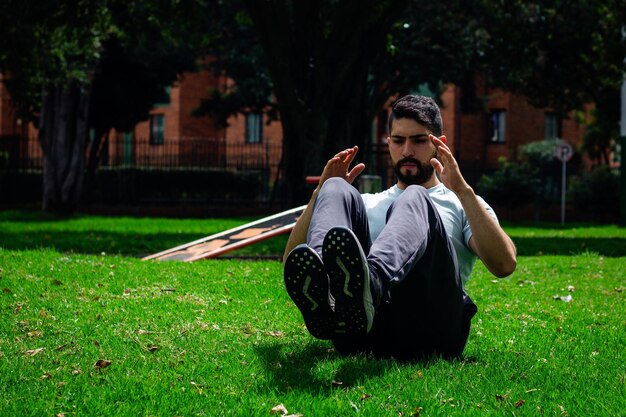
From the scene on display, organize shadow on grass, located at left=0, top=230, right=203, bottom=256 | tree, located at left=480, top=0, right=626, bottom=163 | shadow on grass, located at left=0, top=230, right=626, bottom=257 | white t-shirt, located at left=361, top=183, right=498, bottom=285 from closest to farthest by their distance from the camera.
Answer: white t-shirt, located at left=361, top=183, right=498, bottom=285, shadow on grass, located at left=0, top=230, right=203, bottom=256, shadow on grass, located at left=0, top=230, right=626, bottom=257, tree, located at left=480, top=0, right=626, bottom=163

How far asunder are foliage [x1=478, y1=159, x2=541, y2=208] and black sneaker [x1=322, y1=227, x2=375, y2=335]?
88.4ft

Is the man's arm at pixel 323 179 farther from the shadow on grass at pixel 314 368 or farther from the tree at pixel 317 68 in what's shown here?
the tree at pixel 317 68

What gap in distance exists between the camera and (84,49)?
22.0 metres

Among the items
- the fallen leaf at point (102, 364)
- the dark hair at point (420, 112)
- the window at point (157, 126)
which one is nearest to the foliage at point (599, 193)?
the window at point (157, 126)

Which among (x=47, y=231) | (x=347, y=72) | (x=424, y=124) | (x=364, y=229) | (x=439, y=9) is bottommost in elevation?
(x=47, y=231)

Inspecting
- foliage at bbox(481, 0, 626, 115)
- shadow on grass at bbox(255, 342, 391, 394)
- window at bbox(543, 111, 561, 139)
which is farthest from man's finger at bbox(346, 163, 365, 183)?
window at bbox(543, 111, 561, 139)

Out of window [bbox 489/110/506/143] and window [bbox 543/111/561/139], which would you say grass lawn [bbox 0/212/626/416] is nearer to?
window [bbox 489/110/506/143]

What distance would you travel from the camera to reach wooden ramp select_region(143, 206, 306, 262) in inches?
417

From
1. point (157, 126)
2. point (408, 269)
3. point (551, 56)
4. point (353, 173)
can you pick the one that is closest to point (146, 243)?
point (353, 173)

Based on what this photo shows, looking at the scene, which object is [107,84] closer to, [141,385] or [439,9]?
[439,9]

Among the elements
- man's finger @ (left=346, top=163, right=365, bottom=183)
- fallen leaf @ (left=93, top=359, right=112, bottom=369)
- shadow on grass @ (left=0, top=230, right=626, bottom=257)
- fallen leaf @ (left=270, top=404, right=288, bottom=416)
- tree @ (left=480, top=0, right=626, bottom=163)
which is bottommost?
shadow on grass @ (left=0, top=230, right=626, bottom=257)

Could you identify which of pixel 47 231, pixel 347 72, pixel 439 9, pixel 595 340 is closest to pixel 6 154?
pixel 47 231

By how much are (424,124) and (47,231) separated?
14021 mm

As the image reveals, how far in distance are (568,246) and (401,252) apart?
12480mm
